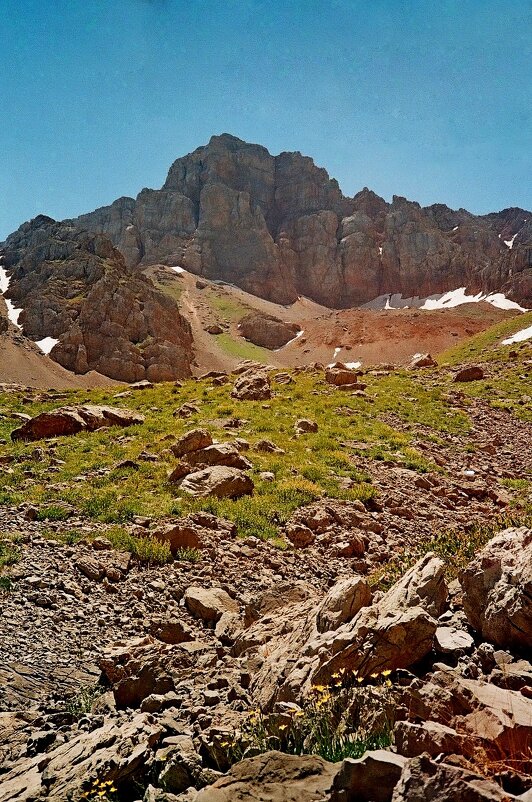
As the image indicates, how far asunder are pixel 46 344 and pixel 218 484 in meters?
117

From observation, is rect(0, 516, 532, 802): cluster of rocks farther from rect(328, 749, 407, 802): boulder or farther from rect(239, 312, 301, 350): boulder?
rect(239, 312, 301, 350): boulder

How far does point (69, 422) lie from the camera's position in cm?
2066

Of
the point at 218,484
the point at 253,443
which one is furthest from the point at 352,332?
the point at 218,484

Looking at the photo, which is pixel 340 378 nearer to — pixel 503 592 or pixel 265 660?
pixel 265 660

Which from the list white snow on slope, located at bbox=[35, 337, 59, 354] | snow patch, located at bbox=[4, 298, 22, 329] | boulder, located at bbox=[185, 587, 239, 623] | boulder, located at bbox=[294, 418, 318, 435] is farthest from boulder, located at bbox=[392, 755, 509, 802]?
snow patch, located at bbox=[4, 298, 22, 329]

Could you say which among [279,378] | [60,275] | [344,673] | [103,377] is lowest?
[344,673]

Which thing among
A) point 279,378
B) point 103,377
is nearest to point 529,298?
point 103,377

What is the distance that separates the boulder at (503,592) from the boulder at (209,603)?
174 inches

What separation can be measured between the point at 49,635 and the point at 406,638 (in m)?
5.85

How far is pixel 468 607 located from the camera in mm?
5750

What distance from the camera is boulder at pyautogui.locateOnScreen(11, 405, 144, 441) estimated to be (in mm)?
20078

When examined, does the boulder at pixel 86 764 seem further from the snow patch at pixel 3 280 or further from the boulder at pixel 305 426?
the snow patch at pixel 3 280

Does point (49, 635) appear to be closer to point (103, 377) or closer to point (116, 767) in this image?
point (116, 767)

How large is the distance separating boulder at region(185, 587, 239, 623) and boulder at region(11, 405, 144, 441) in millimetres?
13618
